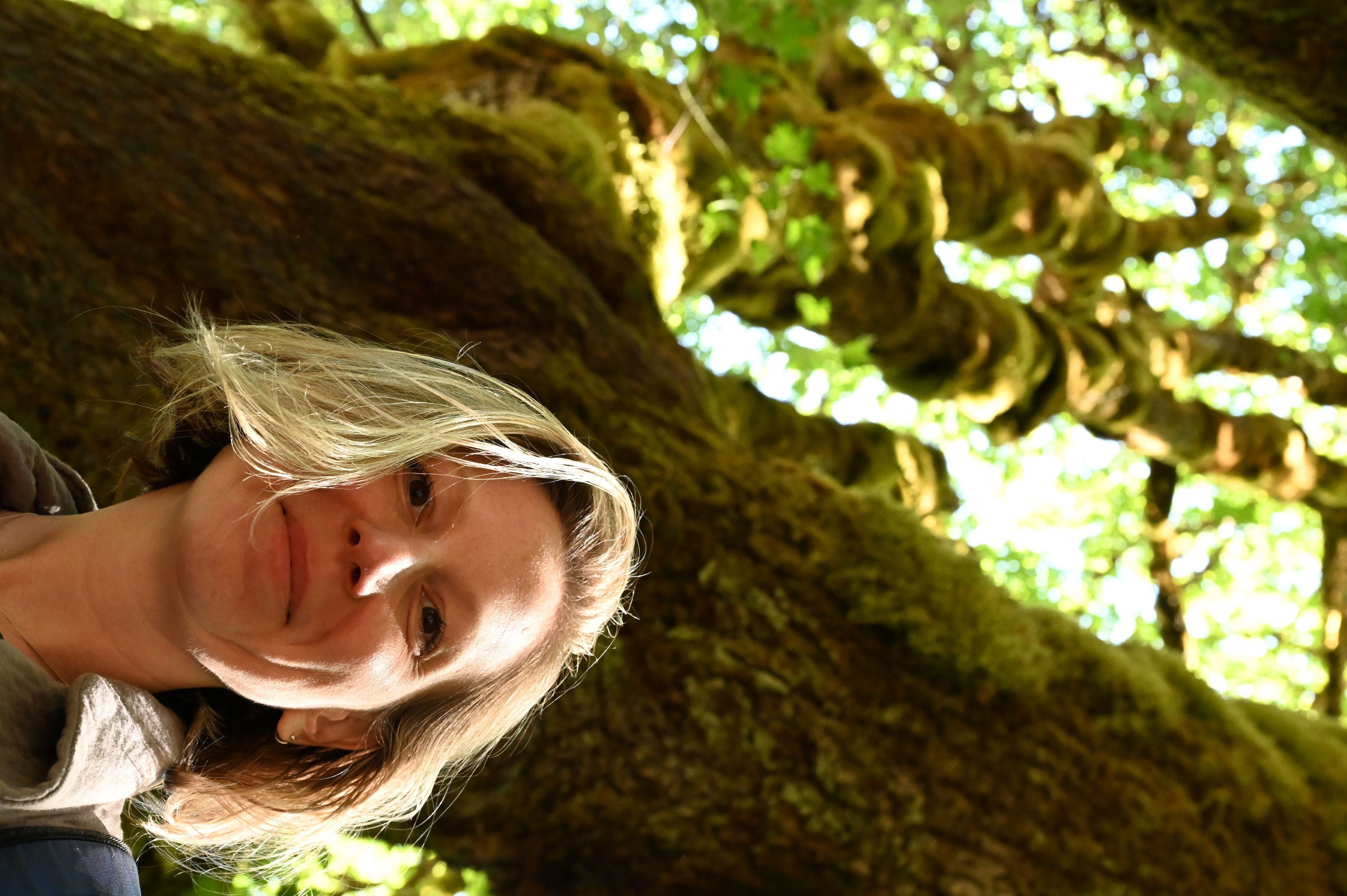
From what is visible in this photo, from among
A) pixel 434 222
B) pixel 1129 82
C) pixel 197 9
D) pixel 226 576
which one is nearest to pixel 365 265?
pixel 434 222

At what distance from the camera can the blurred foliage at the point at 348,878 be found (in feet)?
7.77

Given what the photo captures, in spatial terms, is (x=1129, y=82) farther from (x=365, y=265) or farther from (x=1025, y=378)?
(x=365, y=265)

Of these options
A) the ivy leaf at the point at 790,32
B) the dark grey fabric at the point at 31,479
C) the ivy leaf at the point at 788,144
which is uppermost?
the ivy leaf at the point at 790,32

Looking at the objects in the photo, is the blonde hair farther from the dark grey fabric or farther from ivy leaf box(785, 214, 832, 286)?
ivy leaf box(785, 214, 832, 286)

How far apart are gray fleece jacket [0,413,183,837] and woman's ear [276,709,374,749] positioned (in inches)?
→ 9.1

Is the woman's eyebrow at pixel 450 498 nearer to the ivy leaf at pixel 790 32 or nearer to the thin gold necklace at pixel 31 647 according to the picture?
the thin gold necklace at pixel 31 647

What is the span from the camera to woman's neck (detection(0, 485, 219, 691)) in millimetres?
1751

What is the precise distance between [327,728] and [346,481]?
2.05 ft

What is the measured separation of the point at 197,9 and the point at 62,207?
628 centimetres

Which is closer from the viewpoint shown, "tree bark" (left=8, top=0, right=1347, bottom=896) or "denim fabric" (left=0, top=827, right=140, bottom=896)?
"denim fabric" (left=0, top=827, right=140, bottom=896)

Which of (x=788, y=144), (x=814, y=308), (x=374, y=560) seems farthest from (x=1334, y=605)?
(x=374, y=560)

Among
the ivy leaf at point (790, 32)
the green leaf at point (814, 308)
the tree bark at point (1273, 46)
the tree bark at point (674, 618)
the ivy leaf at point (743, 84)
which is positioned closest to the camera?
the tree bark at point (674, 618)

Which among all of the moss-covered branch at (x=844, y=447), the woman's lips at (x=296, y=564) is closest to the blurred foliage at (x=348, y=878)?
the woman's lips at (x=296, y=564)

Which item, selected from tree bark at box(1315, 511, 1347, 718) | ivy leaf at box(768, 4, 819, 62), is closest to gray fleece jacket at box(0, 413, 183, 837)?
ivy leaf at box(768, 4, 819, 62)
